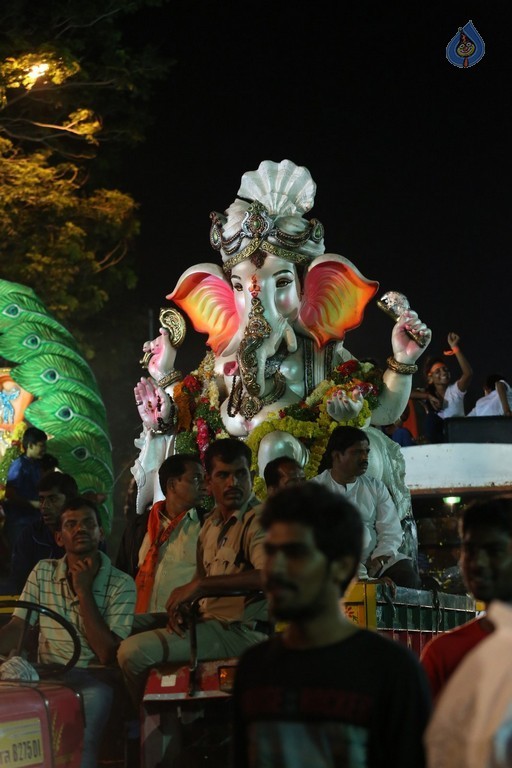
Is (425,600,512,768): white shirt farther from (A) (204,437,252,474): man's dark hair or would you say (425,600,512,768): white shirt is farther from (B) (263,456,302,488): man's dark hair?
(B) (263,456,302,488): man's dark hair

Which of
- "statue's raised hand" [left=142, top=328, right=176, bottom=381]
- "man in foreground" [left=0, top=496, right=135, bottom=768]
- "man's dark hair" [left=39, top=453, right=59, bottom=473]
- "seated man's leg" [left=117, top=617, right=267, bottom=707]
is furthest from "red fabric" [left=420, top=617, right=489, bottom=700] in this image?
"man's dark hair" [left=39, top=453, right=59, bottom=473]

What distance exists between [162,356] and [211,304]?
0.59 metres

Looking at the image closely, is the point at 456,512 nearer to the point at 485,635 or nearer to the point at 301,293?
the point at 301,293

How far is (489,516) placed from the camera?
153 inches

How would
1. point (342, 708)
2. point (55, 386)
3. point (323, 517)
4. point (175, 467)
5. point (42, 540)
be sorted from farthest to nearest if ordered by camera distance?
point (55, 386)
point (42, 540)
point (175, 467)
point (323, 517)
point (342, 708)

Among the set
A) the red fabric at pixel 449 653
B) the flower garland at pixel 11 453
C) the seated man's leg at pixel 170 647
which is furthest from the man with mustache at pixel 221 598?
the flower garland at pixel 11 453

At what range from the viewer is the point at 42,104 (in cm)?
2198

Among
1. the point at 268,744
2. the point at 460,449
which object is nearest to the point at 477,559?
the point at 268,744

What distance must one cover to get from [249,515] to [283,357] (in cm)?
466

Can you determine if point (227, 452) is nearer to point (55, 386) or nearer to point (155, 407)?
point (155, 407)

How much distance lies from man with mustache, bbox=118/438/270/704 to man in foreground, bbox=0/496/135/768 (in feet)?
0.43

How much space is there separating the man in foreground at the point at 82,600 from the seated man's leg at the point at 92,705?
1 centimetres

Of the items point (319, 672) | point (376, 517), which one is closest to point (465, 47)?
point (376, 517)

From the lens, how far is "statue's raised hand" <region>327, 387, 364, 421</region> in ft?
33.3
